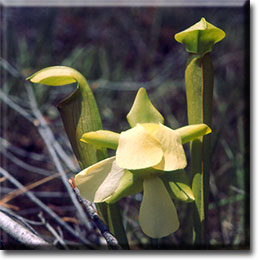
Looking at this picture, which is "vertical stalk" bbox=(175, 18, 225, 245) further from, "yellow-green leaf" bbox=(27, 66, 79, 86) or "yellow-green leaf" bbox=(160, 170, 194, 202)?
"yellow-green leaf" bbox=(27, 66, 79, 86)

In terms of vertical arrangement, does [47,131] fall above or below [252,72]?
below

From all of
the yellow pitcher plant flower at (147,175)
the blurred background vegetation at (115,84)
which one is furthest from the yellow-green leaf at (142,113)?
the blurred background vegetation at (115,84)

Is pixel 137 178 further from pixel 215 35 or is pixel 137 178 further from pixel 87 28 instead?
pixel 87 28

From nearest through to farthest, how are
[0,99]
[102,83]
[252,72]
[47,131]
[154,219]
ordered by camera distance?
[154,219] < [252,72] < [47,131] < [0,99] < [102,83]

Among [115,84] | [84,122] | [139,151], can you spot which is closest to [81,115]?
[84,122]

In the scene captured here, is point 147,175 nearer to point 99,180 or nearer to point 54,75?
point 99,180

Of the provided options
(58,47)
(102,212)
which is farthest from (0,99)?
(102,212)
